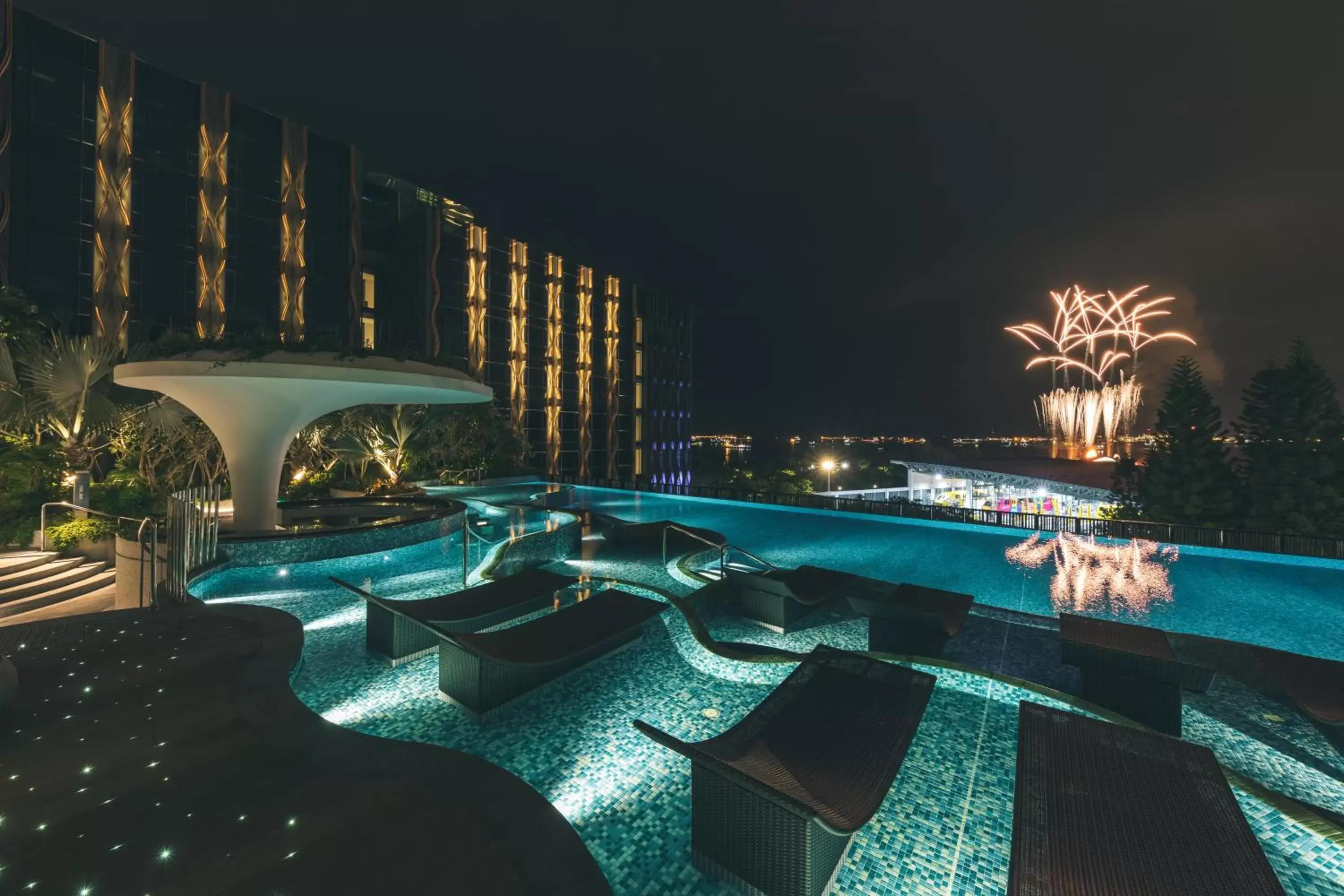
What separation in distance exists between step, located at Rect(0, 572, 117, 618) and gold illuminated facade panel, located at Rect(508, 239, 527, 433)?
110 feet

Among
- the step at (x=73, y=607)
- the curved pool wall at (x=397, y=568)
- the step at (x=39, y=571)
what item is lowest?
the step at (x=73, y=607)

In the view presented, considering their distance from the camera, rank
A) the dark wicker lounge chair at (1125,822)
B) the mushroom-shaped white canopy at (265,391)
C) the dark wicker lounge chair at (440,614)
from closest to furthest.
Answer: the dark wicker lounge chair at (1125,822), the dark wicker lounge chair at (440,614), the mushroom-shaped white canopy at (265,391)

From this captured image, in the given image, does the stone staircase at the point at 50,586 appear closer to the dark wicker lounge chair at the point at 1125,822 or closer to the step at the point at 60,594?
the step at the point at 60,594

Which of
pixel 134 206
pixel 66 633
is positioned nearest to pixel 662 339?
pixel 134 206

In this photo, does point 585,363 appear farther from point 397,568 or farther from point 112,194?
point 397,568

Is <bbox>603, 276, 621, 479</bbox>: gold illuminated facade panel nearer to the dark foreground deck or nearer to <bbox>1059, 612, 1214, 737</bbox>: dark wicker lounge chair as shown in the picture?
<bbox>1059, 612, 1214, 737</bbox>: dark wicker lounge chair

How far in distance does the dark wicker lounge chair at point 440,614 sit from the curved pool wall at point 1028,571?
6700 millimetres

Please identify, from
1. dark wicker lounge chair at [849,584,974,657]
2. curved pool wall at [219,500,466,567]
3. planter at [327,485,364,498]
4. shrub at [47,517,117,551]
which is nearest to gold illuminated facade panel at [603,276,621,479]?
planter at [327,485,364,498]

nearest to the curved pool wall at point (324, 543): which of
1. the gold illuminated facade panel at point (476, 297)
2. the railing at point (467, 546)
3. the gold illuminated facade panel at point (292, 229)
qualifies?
the railing at point (467, 546)

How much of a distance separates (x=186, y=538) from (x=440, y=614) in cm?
390

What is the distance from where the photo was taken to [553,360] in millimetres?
46938

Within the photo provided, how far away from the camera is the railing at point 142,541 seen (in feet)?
20.7

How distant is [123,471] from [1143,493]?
5337cm

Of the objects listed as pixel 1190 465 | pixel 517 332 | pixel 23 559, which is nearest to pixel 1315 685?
pixel 23 559
